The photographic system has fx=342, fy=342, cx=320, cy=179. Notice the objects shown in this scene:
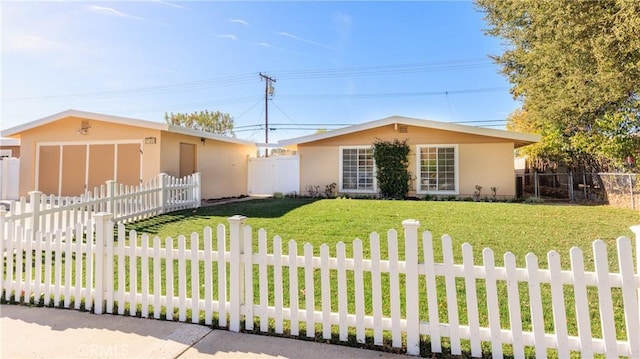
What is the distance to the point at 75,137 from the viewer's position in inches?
469

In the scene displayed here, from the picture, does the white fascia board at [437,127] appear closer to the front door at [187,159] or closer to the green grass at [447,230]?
the green grass at [447,230]

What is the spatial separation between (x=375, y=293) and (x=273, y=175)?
13885mm

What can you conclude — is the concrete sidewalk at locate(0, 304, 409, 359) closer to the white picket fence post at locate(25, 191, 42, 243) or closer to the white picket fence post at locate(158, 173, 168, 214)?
the white picket fence post at locate(25, 191, 42, 243)

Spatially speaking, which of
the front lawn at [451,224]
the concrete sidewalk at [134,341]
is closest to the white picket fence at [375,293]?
the concrete sidewalk at [134,341]

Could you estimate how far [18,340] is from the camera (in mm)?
2783

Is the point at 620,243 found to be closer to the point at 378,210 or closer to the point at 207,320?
the point at 207,320

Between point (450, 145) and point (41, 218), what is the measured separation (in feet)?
40.1

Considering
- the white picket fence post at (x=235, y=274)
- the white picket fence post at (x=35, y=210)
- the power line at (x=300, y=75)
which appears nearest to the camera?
the white picket fence post at (x=235, y=274)

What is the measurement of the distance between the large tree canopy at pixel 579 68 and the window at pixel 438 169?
3213 millimetres

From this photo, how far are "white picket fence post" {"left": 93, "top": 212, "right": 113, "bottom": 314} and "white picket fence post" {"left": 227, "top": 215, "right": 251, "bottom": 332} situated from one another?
1.30m

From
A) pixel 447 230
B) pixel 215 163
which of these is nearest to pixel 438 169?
pixel 447 230

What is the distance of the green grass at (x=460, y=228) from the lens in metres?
3.49

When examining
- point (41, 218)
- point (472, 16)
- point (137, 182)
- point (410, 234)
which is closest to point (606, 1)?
point (410, 234)

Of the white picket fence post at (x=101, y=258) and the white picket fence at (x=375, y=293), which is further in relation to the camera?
the white picket fence post at (x=101, y=258)
